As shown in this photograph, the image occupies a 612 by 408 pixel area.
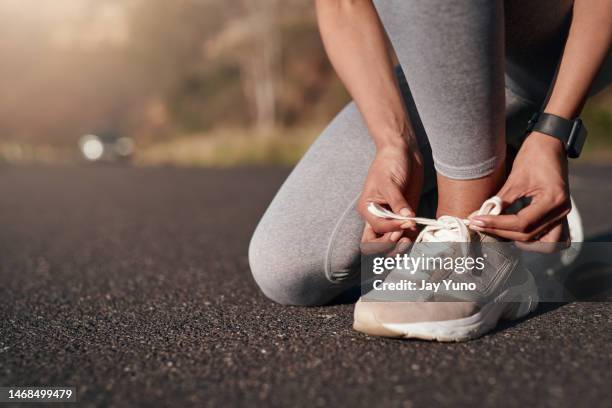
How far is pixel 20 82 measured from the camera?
33.1 m

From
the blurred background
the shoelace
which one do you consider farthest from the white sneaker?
the blurred background

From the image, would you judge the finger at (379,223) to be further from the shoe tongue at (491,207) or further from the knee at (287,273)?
the knee at (287,273)

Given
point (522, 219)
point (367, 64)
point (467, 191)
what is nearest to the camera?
point (522, 219)

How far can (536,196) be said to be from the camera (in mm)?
1153

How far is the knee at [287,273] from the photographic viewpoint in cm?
152

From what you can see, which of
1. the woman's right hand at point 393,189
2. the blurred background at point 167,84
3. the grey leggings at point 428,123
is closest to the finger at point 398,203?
the woman's right hand at point 393,189

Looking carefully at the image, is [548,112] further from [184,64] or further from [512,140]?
[184,64]

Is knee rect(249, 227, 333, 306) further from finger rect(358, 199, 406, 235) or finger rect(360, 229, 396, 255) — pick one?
finger rect(358, 199, 406, 235)

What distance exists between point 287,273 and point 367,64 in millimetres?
542

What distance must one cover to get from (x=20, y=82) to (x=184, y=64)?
11.0 metres

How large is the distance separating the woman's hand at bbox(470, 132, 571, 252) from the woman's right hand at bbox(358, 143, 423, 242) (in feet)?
0.48

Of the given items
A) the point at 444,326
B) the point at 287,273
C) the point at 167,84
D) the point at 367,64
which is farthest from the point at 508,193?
the point at 167,84

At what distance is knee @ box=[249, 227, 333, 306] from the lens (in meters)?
1.52

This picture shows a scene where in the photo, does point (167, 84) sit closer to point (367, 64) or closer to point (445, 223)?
point (367, 64)
